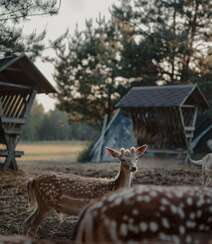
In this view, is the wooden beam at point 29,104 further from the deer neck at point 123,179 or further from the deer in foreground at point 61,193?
the deer in foreground at point 61,193

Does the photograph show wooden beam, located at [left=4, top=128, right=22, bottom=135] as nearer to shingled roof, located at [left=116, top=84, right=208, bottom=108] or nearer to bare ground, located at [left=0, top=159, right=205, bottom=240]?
bare ground, located at [left=0, top=159, right=205, bottom=240]

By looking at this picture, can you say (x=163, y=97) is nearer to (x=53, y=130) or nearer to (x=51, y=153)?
(x=51, y=153)

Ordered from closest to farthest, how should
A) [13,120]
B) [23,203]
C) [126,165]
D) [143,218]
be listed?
[143,218] < [126,165] < [23,203] < [13,120]

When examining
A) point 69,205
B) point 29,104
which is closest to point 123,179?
point 69,205

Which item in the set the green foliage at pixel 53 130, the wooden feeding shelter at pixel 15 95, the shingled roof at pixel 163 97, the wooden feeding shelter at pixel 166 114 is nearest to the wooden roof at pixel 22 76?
the wooden feeding shelter at pixel 15 95

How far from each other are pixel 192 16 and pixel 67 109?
7.90m

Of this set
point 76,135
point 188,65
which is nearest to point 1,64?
point 188,65

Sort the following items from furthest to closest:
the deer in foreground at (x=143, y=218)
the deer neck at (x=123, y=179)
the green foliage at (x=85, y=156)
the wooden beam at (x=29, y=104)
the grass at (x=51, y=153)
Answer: the grass at (x=51, y=153) → the green foliage at (x=85, y=156) → the wooden beam at (x=29, y=104) → the deer neck at (x=123, y=179) → the deer in foreground at (x=143, y=218)

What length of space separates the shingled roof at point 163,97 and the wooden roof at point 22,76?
565cm

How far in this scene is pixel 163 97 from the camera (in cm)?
1859

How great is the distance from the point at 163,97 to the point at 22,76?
21.6ft

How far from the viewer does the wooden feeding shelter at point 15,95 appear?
1295 cm

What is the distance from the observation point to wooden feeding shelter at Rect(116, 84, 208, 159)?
59.5 feet

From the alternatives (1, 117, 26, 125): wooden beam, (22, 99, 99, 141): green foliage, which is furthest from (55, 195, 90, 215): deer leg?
(22, 99, 99, 141): green foliage
